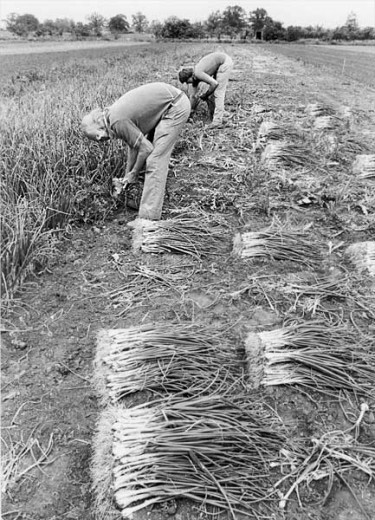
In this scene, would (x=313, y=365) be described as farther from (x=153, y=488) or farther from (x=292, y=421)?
(x=153, y=488)

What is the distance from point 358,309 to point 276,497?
1577 millimetres

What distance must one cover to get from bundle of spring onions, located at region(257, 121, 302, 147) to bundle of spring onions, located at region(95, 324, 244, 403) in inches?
176

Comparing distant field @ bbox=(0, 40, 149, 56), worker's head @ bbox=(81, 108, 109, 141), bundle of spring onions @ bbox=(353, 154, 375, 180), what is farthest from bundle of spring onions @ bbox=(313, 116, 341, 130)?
distant field @ bbox=(0, 40, 149, 56)

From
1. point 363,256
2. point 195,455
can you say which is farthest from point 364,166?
point 195,455

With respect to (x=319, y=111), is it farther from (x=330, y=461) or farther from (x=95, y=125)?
(x=330, y=461)

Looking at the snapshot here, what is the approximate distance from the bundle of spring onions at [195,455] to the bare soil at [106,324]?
0.34ft

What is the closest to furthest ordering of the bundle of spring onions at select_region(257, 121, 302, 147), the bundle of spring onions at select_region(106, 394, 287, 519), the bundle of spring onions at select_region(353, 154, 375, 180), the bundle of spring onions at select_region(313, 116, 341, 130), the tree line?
the bundle of spring onions at select_region(106, 394, 287, 519) < the bundle of spring onions at select_region(353, 154, 375, 180) < the bundle of spring onions at select_region(257, 121, 302, 147) < the bundle of spring onions at select_region(313, 116, 341, 130) < the tree line

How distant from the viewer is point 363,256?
3.46m

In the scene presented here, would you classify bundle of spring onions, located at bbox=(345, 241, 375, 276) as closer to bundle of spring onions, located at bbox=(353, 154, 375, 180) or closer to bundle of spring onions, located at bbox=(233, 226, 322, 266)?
bundle of spring onions, located at bbox=(233, 226, 322, 266)

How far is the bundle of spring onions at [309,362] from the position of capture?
7.61 ft

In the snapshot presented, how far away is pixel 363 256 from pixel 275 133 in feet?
11.7

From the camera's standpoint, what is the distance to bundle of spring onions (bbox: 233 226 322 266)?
3512mm

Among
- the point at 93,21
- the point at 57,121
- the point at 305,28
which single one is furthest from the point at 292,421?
the point at 305,28

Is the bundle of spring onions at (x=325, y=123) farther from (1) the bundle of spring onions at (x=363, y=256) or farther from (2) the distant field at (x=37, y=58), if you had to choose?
(2) the distant field at (x=37, y=58)
